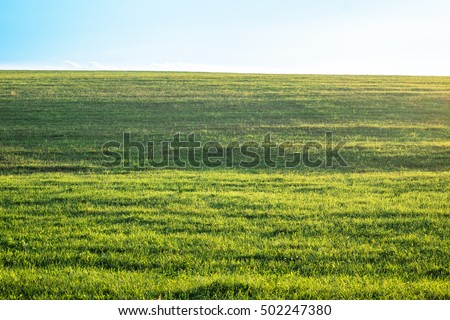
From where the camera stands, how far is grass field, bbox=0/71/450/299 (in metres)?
7.66

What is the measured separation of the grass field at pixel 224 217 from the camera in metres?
7.66

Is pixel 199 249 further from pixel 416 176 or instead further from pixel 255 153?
pixel 255 153

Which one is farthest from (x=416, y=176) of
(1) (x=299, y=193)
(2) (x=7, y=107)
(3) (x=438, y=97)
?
(2) (x=7, y=107)

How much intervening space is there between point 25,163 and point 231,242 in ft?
49.5

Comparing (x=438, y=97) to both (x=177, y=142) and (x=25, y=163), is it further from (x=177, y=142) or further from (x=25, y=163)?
(x=25, y=163)

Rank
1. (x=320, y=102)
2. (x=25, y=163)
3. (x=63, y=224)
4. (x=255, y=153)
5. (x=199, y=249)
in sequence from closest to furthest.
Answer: (x=199, y=249) < (x=63, y=224) < (x=25, y=163) < (x=255, y=153) < (x=320, y=102)

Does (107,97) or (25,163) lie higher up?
(107,97)

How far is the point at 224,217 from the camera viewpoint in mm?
11672

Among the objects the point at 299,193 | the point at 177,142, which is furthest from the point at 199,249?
the point at 177,142

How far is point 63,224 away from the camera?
36.7 feet

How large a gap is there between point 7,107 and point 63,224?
A: 2684cm

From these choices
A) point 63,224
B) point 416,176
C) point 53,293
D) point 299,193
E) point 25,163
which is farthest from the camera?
point 25,163

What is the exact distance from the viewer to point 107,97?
39.0 metres

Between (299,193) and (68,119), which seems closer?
(299,193)
